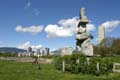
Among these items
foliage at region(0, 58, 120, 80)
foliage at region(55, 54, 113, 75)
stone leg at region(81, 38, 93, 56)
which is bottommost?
foliage at region(0, 58, 120, 80)

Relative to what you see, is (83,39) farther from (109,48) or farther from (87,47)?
(109,48)

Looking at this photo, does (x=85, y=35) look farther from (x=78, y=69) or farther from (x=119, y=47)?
(x=119, y=47)

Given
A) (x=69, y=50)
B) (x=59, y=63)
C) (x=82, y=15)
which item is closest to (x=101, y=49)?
(x=69, y=50)

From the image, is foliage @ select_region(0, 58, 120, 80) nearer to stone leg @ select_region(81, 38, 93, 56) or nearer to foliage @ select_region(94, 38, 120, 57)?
stone leg @ select_region(81, 38, 93, 56)

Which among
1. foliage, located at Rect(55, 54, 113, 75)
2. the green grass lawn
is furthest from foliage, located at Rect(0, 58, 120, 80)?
foliage, located at Rect(55, 54, 113, 75)

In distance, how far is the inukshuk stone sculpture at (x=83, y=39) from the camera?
4722cm

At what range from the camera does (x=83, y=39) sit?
156ft

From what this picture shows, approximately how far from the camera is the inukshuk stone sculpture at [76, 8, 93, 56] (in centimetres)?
4722

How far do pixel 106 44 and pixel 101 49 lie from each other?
17.3 metres

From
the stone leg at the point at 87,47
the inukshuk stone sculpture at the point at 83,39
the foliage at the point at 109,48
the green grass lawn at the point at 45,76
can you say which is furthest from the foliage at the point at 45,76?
the foliage at the point at 109,48

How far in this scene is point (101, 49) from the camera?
11850 centimetres

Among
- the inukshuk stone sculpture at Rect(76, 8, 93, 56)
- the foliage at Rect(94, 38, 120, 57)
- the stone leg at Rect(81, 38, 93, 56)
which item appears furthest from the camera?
the foliage at Rect(94, 38, 120, 57)

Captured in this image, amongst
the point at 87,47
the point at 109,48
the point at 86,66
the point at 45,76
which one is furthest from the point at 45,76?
the point at 109,48

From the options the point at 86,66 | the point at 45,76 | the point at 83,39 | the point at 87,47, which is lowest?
the point at 45,76
